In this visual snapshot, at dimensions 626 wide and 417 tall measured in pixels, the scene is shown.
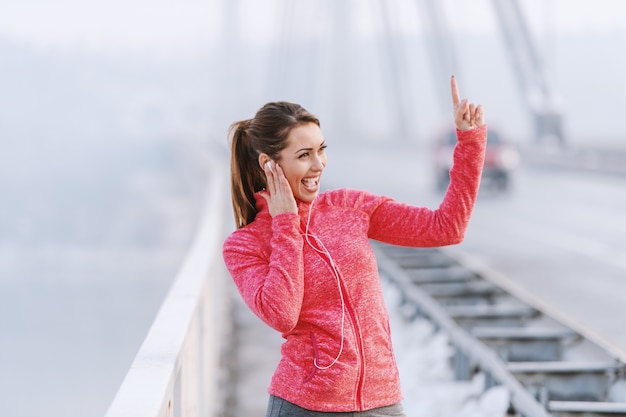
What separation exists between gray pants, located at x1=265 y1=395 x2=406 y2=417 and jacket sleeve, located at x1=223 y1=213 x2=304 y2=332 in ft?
0.73

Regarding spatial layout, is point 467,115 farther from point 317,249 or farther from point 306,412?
point 306,412

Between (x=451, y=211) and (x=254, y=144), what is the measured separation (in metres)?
0.54

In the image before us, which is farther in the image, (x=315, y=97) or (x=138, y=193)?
(x=138, y=193)

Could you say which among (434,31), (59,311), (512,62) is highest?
(434,31)

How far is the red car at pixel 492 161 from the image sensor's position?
24.0m

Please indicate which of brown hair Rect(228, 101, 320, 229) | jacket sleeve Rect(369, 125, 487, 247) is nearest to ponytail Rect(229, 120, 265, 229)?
brown hair Rect(228, 101, 320, 229)

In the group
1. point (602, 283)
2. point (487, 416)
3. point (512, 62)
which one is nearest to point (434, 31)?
point (512, 62)

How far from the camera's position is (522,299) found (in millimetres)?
8508

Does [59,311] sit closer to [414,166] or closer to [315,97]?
[315,97]

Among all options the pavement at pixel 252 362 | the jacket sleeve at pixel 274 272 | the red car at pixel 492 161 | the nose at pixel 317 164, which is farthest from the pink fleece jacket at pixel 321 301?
the red car at pixel 492 161

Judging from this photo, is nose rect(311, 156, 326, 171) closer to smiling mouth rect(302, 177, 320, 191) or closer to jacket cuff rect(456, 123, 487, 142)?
smiling mouth rect(302, 177, 320, 191)

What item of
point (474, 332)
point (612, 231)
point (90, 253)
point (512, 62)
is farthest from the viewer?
point (90, 253)

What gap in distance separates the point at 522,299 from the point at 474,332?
1.25 metres

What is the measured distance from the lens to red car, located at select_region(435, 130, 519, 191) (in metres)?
24.0
